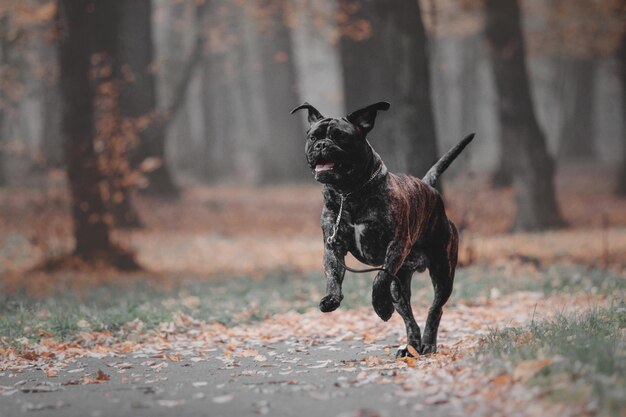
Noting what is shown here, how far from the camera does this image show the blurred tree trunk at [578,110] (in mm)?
36500

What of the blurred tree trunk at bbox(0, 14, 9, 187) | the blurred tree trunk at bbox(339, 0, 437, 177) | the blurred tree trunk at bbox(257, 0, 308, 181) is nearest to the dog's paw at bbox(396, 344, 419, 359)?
the blurred tree trunk at bbox(339, 0, 437, 177)

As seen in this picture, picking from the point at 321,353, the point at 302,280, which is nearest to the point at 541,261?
the point at 302,280

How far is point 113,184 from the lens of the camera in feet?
49.5

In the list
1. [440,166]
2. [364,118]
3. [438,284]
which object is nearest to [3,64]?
[440,166]

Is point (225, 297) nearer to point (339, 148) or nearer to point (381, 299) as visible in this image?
point (381, 299)

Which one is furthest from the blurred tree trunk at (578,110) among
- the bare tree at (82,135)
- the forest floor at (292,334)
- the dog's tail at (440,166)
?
the dog's tail at (440,166)

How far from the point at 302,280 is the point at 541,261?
3.88 metres

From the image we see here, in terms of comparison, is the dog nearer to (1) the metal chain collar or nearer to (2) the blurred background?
(1) the metal chain collar

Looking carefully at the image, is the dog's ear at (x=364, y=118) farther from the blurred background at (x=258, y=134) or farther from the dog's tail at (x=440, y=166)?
the blurred background at (x=258, y=134)

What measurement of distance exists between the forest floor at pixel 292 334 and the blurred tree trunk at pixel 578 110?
18.4m

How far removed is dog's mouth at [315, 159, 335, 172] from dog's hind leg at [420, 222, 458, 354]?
5.02 feet

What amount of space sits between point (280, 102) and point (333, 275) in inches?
1008

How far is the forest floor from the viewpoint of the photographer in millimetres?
5312

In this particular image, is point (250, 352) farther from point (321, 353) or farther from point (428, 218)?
point (428, 218)
